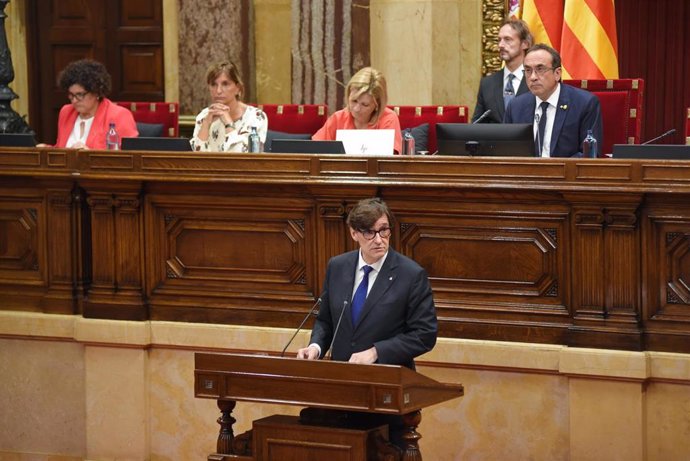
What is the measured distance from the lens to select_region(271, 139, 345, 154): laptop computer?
6.54 metres

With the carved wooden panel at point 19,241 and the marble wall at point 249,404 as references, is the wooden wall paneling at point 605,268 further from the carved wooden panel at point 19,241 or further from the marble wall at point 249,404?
the carved wooden panel at point 19,241

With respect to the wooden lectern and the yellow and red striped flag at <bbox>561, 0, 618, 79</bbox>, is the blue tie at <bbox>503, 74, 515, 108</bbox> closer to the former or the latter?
the yellow and red striped flag at <bbox>561, 0, 618, 79</bbox>

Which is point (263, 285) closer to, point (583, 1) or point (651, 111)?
point (583, 1)

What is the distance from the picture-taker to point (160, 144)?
22.5 feet

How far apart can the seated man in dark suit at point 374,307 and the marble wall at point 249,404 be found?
1059 millimetres

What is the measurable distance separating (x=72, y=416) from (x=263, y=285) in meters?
1.18

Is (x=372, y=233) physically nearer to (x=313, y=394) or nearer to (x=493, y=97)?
(x=313, y=394)

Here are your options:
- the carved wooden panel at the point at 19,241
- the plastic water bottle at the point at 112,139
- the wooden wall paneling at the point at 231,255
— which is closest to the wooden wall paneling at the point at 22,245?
the carved wooden panel at the point at 19,241

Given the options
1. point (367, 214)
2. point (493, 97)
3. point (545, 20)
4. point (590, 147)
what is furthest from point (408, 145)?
point (545, 20)

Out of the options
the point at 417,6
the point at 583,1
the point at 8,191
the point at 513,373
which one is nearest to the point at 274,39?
the point at 417,6

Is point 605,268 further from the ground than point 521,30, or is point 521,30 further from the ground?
point 521,30

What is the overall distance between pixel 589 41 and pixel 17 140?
332 centimetres

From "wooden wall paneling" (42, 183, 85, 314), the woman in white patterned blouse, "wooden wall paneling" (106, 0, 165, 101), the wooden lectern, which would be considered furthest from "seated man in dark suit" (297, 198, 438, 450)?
"wooden wall paneling" (106, 0, 165, 101)

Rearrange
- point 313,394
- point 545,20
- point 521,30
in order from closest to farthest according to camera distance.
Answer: point 313,394, point 521,30, point 545,20
